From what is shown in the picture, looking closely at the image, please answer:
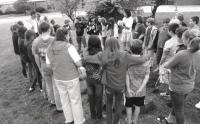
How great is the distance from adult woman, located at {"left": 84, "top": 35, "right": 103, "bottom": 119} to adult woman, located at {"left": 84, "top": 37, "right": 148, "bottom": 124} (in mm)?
160

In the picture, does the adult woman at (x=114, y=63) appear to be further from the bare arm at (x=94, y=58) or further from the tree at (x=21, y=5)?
the tree at (x=21, y=5)

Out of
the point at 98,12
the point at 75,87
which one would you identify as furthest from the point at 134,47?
the point at 98,12

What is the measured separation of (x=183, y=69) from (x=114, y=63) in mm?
1087

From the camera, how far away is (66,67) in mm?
3605

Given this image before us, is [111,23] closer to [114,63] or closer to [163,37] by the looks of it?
[163,37]

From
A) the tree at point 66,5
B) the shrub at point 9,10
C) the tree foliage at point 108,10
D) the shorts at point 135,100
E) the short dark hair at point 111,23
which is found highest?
the shrub at point 9,10

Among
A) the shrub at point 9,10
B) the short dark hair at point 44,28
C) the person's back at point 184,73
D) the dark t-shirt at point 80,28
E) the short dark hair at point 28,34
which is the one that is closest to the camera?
the person's back at point 184,73

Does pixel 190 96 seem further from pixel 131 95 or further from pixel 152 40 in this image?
pixel 131 95

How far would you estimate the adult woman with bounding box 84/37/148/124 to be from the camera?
322cm

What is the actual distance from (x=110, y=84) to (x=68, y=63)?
843mm

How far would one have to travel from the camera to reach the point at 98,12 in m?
12.9

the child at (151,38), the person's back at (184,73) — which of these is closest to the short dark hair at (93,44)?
the person's back at (184,73)

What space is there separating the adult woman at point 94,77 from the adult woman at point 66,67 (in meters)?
0.23

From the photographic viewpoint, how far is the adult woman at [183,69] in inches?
120
